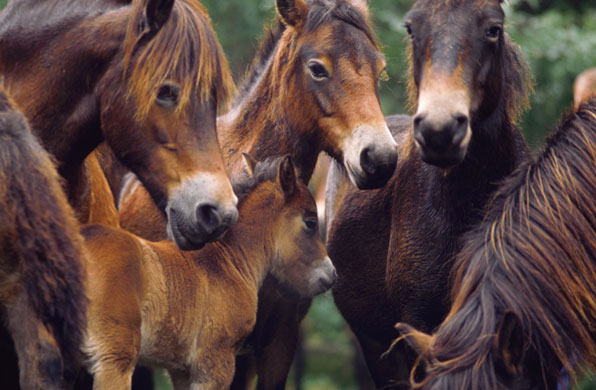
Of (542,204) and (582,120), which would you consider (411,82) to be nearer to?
(582,120)

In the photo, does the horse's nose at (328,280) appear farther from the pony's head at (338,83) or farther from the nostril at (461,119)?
the nostril at (461,119)

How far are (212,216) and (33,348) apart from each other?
1.04 metres

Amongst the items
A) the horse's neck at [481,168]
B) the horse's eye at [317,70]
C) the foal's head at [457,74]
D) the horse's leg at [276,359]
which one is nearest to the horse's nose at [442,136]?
the foal's head at [457,74]

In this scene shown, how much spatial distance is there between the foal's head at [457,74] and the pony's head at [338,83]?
331mm

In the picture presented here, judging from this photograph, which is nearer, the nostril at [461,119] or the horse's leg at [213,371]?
the nostril at [461,119]

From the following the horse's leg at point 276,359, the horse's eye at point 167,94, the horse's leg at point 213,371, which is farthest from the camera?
the horse's leg at point 276,359

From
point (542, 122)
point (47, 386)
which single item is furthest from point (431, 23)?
point (542, 122)

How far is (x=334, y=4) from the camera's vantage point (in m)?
5.09

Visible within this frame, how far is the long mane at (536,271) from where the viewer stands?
3232mm

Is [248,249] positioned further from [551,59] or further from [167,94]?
[551,59]

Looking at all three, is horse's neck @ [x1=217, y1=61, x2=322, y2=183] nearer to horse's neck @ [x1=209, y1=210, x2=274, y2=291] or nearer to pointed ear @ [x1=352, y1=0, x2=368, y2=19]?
horse's neck @ [x1=209, y1=210, x2=274, y2=291]

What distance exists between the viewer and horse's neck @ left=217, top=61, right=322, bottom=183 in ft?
16.9

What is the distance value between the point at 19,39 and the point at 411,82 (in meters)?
2.02

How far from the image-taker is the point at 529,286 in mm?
3469
